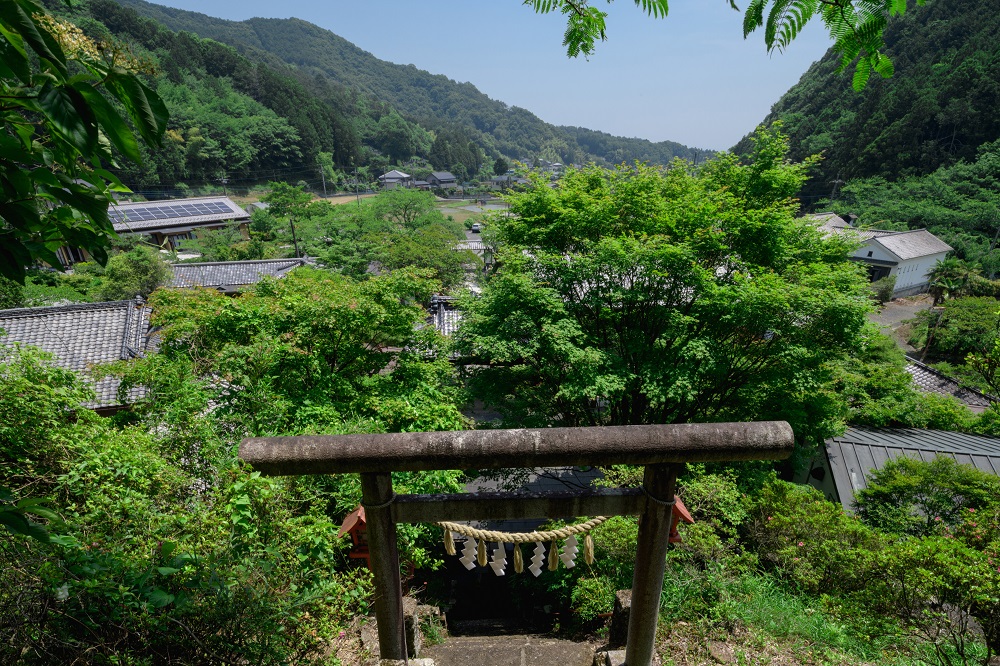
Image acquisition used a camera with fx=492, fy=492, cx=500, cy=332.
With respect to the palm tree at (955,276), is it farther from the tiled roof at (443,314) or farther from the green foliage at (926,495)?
the tiled roof at (443,314)

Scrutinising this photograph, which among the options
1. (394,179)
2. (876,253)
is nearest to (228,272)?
(876,253)

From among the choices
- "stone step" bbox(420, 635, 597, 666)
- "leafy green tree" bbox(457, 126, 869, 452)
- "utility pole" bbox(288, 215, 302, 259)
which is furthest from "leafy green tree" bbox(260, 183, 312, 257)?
"stone step" bbox(420, 635, 597, 666)

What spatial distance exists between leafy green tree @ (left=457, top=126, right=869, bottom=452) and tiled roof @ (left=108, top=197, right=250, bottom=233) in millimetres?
46922

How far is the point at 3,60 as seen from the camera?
4.84ft

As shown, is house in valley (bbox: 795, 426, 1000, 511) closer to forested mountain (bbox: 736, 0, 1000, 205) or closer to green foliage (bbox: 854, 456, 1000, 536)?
green foliage (bbox: 854, 456, 1000, 536)

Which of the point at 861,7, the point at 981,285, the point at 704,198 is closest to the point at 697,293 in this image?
the point at 704,198

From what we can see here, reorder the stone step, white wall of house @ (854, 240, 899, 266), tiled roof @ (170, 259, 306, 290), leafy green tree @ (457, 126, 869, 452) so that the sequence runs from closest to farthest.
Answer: the stone step → leafy green tree @ (457, 126, 869, 452) → tiled roof @ (170, 259, 306, 290) → white wall of house @ (854, 240, 899, 266)

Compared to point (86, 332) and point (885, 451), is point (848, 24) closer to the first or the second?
point (885, 451)

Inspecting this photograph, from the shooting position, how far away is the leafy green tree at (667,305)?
33.6 ft

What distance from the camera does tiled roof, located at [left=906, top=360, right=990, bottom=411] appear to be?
806 inches

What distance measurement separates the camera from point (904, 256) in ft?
132

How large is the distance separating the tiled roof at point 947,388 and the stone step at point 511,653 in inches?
821

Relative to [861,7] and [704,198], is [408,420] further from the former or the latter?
[704,198]

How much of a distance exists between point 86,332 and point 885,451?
23.7 m
